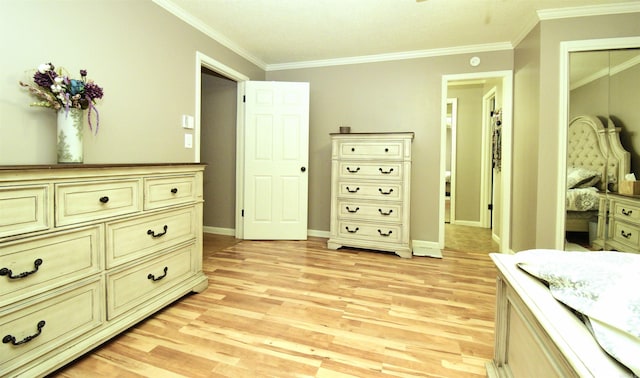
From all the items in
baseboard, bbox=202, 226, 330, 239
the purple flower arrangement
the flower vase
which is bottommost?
baseboard, bbox=202, 226, 330, 239

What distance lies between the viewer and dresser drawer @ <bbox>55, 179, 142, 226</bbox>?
4.43 feet

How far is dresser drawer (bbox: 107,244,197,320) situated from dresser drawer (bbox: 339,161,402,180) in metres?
1.87

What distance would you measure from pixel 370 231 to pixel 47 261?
2728 mm

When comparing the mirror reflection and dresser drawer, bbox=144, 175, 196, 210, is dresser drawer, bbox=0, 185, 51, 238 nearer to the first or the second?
dresser drawer, bbox=144, 175, 196, 210

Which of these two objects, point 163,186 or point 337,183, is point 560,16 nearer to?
point 337,183

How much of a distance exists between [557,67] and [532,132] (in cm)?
59

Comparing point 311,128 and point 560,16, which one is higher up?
point 560,16

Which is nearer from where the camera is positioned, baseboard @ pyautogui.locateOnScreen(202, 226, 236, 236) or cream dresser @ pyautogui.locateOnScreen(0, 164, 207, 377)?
cream dresser @ pyautogui.locateOnScreen(0, 164, 207, 377)

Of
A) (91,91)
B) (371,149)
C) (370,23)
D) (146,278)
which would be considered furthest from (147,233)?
(370,23)

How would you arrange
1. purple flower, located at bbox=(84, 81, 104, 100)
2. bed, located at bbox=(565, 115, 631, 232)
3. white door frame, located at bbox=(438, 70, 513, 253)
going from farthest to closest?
1. white door frame, located at bbox=(438, 70, 513, 253)
2. bed, located at bbox=(565, 115, 631, 232)
3. purple flower, located at bbox=(84, 81, 104, 100)

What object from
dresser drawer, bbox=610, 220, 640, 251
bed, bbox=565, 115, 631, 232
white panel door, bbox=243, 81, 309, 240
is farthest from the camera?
white panel door, bbox=243, 81, 309, 240

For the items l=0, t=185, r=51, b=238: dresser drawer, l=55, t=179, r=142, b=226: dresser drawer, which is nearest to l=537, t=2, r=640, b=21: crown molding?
l=55, t=179, r=142, b=226: dresser drawer

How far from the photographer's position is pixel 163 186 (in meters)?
1.90

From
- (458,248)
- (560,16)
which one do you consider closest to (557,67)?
(560,16)
